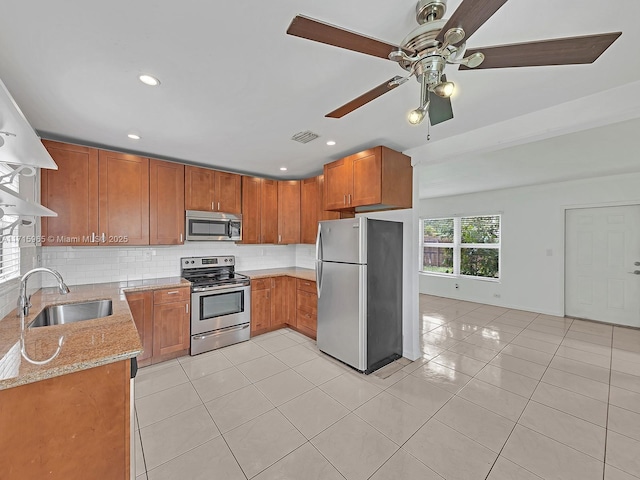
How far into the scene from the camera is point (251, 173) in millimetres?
4332

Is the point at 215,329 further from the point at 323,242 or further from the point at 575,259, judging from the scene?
the point at 575,259

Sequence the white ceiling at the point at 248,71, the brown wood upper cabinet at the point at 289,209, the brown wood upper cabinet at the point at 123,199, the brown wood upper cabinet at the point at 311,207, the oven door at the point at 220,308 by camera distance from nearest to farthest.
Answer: the white ceiling at the point at 248,71, the brown wood upper cabinet at the point at 123,199, the oven door at the point at 220,308, the brown wood upper cabinet at the point at 311,207, the brown wood upper cabinet at the point at 289,209

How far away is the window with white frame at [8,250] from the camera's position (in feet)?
6.03

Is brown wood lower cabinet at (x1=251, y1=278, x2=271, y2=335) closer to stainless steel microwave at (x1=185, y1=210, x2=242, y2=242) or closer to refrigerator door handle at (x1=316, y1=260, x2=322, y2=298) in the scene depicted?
stainless steel microwave at (x1=185, y1=210, x2=242, y2=242)

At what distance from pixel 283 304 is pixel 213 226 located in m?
1.55

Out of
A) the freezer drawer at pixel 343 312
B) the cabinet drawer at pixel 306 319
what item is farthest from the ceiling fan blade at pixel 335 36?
the cabinet drawer at pixel 306 319

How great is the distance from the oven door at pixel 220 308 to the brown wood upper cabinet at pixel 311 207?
1.23 meters

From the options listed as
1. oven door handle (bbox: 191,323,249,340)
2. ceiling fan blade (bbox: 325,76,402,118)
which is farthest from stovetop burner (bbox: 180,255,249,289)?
ceiling fan blade (bbox: 325,76,402,118)

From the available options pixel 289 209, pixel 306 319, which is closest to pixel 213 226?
pixel 289 209

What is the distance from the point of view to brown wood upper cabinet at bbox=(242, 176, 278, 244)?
4.02 metres

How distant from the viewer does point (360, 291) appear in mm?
2809

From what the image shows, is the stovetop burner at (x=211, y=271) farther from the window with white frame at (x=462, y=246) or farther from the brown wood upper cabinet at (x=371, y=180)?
the window with white frame at (x=462, y=246)

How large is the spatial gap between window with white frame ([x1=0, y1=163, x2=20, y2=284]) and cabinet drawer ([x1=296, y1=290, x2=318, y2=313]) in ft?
9.32

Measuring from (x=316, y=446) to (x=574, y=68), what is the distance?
9.87 feet
